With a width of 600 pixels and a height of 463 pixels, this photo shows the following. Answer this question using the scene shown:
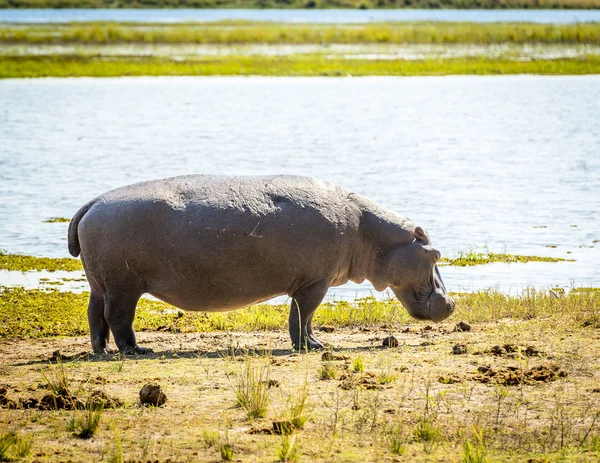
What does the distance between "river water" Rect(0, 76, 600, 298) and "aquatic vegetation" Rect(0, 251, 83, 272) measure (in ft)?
1.63

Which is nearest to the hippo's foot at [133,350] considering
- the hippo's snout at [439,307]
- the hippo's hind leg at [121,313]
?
the hippo's hind leg at [121,313]

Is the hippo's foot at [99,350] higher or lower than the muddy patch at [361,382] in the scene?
lower

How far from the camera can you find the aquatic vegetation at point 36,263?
14.4m

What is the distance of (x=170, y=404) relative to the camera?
7.55 metres

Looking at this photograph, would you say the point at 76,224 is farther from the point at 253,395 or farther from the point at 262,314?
the point at 253,395

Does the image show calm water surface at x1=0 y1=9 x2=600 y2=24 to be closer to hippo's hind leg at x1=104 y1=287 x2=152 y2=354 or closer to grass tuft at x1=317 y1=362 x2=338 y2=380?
hippo's hind leg at x1=104 y1=287 x2=152 y2=354

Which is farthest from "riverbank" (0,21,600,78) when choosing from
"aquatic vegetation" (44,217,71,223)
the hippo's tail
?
the hippo's tail

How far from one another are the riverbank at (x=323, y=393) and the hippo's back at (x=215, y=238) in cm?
64

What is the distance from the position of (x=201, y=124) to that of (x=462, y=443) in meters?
29.0

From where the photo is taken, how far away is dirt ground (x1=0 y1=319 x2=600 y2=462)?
6637 millimetres

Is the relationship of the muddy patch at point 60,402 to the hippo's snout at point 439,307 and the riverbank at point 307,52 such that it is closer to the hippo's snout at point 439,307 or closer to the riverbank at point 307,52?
the hippo's snout at point 439,307

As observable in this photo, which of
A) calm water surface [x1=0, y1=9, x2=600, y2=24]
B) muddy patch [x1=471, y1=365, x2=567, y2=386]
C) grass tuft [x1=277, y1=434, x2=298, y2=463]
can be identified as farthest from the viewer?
calm water surface [x1=0, y1=9, x2=600, y2=24]

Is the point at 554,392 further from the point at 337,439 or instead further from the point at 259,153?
the point at 259,153

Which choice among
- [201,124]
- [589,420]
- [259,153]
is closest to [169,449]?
[589,420]
